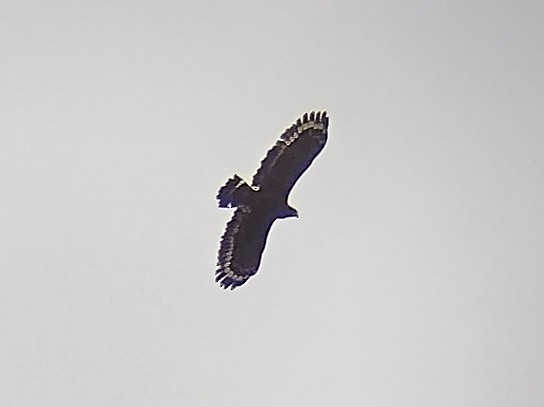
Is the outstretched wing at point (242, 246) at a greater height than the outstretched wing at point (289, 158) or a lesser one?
lesser

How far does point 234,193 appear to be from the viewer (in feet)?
5.07

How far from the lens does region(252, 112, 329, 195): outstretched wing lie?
1.53 meters

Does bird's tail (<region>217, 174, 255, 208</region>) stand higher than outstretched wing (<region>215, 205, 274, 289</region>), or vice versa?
bird's tail (<region>217, 174, 255, 208</region>)

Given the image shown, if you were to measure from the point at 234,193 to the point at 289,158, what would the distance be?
11 centimetres

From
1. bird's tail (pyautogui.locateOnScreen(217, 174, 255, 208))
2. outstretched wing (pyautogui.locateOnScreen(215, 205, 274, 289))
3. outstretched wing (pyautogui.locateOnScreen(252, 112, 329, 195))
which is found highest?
outstretched wing (pyautogui.locateOnScreen(252, 112, 329, 195))

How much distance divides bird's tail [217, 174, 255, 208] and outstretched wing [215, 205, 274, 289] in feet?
0.05

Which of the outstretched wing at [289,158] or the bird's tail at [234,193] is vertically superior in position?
the outstretched wing at [289,158]

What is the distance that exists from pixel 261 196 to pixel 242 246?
0.30 ft

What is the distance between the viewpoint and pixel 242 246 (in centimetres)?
155

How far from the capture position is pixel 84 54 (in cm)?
152

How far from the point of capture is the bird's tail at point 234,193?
1.53 metres

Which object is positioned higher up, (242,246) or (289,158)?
(289,158)

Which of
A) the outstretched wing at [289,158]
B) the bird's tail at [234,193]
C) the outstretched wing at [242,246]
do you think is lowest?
the outstretched wing at [242,246]

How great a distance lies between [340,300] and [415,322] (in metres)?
0.16
